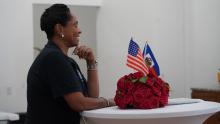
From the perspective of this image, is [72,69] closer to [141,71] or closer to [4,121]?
[141,71]

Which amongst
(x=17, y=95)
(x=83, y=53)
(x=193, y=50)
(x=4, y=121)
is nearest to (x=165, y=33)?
(x=193, y=50)

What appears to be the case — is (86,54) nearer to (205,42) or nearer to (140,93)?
(140,93)

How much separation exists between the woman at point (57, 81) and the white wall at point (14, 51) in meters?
4.16

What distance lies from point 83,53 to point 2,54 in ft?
13.7

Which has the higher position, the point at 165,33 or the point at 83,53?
the point at 165,33

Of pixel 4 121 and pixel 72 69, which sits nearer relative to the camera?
pixel 72 69

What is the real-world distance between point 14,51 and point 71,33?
4.34m

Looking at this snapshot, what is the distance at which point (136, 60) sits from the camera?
1816 millimetres

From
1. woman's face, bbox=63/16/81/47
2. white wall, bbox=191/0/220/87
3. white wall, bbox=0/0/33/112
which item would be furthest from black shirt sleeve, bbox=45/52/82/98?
white wall, bbox=0/0/33/112

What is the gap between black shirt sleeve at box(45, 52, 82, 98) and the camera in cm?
162

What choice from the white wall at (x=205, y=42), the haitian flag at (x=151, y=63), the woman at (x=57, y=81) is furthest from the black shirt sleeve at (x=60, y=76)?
the white wall at (x=205, y=42)

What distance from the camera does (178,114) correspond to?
4.96 ft

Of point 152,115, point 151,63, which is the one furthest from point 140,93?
point 151,63

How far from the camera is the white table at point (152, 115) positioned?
150 centimetres
